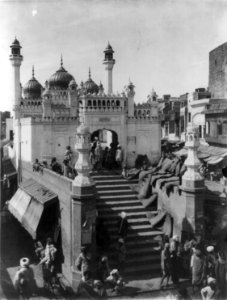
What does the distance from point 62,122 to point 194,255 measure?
10.5 metres

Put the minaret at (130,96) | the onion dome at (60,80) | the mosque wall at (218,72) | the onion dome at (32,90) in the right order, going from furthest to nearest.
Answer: the onion dome at (32,90)
the onion dome at (60,80)
the mosque wall at (218,72)
the minaret at (130,96)

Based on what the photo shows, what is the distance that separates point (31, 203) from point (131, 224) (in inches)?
181

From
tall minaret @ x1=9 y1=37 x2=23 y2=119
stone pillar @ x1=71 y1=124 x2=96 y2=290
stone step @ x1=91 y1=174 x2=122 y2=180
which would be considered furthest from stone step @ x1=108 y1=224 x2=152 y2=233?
tall minaret @ x1=9 y1=37 x2=23 y2=119

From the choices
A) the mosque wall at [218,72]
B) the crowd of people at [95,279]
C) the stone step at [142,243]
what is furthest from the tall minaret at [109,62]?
the crowd of people at [95,279]

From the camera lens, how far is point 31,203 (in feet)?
50.9

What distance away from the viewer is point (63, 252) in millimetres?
13531

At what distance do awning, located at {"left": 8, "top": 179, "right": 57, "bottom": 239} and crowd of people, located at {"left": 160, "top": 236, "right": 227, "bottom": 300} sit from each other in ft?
16.7

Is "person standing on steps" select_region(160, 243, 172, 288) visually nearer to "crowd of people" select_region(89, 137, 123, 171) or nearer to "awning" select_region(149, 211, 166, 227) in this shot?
"awning" select_region(149, 211, 166, 227)

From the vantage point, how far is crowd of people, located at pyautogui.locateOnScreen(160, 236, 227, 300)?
10562mm

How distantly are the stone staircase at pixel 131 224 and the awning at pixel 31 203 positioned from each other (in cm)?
223

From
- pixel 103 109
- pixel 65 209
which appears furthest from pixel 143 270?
pixel 103 109

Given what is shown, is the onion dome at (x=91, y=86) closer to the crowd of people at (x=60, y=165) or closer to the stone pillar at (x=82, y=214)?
the crowd of people at (x=60, y=165)

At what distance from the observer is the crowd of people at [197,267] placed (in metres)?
10.6

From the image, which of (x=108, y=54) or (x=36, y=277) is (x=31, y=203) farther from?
(x=108, y=54)
